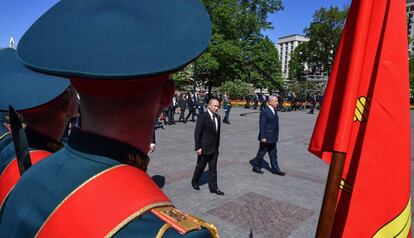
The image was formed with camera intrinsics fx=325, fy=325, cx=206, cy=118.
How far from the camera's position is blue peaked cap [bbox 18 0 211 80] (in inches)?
39.9

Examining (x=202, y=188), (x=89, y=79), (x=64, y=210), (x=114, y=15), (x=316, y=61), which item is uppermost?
(x=316, y=61)

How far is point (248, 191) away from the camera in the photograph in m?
6.45

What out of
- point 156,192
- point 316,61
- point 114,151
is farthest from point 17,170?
point 316,61

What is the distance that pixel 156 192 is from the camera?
1.10 m

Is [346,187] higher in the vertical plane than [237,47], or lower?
lower

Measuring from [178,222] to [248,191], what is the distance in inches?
223

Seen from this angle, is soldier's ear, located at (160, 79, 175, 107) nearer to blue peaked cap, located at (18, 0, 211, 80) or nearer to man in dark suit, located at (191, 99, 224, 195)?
blue peaked cap, located at (18, 0, 211, 80)

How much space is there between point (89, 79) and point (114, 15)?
233mm

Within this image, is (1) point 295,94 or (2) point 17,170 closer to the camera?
(2) point 17,170

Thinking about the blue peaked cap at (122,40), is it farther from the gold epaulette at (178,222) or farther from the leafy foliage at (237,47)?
the leafy foliage at (237,47)

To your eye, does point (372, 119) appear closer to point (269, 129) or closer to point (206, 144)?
point (206, 144)

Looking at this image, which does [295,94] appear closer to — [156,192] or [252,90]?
[252,90]

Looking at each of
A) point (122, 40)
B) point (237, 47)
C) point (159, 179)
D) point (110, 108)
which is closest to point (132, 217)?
point (110, 108)

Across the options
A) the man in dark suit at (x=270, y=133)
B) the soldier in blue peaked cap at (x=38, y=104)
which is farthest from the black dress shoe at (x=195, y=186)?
the soldier in blue peaked cap at (x=38, y=104)
